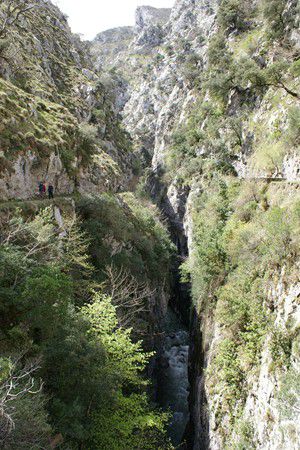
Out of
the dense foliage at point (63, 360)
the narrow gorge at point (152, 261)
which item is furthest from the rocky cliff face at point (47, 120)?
the dense foliage at point (63, 360)

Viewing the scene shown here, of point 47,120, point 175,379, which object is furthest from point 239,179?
point 175,379

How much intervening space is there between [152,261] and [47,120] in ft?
60.1

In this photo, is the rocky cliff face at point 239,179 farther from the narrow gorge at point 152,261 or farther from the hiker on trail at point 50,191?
the hiker on trail at point 50,191

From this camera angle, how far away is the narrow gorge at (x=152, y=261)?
1198cm

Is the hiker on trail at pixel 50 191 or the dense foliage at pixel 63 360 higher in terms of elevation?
the hiker on trail at pixel 50 191

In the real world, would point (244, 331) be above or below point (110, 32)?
below

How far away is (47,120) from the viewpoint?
29.0m

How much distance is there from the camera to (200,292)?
2550 cm

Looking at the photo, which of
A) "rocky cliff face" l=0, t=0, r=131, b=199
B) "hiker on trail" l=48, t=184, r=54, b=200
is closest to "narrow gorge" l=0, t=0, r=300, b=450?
"rocky cliff face" l=0, t=0, r=131, b=199

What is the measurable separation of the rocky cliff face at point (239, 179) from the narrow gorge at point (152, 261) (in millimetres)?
148

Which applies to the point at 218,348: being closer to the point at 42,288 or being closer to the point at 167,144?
the point at 42,288

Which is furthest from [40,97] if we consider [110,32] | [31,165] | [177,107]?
[110,32]

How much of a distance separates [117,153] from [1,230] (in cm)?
3977

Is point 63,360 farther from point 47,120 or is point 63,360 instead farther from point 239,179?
point 239,179
